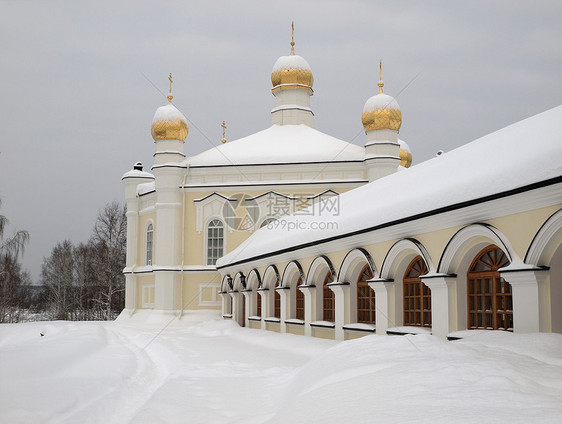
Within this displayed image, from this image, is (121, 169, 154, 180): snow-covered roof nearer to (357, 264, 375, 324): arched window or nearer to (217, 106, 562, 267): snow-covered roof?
(217, 106, 562, 267): snow-covered roof

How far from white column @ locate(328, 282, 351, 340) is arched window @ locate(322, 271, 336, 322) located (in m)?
1.36

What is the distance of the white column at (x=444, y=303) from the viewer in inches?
420

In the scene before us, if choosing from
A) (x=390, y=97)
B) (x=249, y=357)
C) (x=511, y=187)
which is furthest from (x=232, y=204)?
(x=511, y=187)

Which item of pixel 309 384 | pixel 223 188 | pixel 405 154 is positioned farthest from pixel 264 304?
pixel 405 154

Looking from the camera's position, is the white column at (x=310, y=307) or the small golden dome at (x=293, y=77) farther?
the small golden dome at (x=293, y=77)

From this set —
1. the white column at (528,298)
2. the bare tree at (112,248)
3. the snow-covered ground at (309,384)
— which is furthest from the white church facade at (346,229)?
the bare tree at (112,248)

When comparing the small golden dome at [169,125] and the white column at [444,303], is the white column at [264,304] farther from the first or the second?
the small golden dome at [169,125]

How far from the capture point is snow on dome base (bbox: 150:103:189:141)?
28.2 m

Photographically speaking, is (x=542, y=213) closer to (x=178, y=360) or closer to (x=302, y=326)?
(x=178, y=360)

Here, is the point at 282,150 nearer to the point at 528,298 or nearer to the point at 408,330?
the point at 408,330

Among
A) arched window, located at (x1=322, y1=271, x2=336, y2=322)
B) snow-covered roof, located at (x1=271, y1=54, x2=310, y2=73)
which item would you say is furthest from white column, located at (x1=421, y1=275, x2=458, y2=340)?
snow-covered roof, located at (x1=271, y1=54, x2=310, y2=73)

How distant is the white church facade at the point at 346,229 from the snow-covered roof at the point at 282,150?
0.29ft

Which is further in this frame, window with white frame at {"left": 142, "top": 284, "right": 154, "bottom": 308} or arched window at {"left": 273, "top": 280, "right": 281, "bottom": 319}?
window with white frame at {"left": 142, "top": 284, "right": 154, "bottom": 308}
